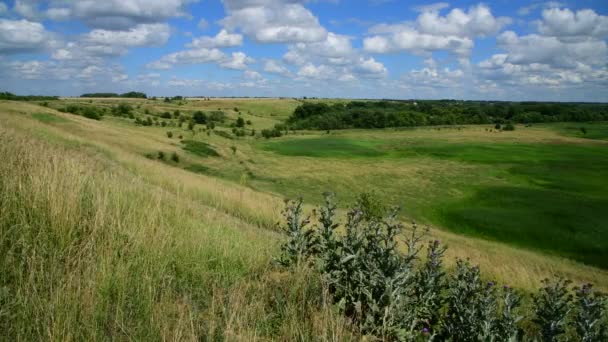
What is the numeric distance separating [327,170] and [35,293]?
5820cm

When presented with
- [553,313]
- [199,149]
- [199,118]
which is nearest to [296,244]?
[553,313]

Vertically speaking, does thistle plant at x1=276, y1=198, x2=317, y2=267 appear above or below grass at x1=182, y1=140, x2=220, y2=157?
above

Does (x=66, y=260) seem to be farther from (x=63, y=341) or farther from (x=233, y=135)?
(x=233, y=135)

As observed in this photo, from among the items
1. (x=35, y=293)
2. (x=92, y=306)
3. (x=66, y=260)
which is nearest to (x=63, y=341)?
(x=92, y=306)

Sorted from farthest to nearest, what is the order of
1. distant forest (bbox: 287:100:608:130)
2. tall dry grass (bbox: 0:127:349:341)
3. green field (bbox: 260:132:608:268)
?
distant forest (bbox: 287:100:608:130), green field (bbox: 260:132:608:268), tall dry grass (bbox: 0:127:349:341)

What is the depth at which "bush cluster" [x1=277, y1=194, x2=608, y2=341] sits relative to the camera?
3.32 m

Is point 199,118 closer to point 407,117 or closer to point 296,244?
point 407,117

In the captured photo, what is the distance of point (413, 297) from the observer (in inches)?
153

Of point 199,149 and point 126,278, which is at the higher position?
point 126,278

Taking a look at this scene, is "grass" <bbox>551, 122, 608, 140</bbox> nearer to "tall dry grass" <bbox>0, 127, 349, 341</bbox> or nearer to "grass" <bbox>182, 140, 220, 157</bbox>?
"grass" <bbox>182, 140, 220, 157</bbox>

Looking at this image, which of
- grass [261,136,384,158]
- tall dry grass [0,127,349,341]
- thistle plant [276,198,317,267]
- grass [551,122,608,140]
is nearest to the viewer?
tall dry grass [0,127,349,341]

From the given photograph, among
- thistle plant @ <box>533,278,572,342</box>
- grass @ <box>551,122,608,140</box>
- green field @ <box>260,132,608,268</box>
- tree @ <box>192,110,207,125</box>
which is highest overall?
tree @ <box>192,110,207,125</box>

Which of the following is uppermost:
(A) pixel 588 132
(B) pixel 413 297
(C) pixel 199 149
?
(B) pixel 413 297

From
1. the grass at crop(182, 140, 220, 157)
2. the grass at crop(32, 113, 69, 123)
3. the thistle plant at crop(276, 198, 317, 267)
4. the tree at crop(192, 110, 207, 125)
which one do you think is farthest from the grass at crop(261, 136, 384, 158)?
the thistle plant at crop(276, 198, 317, 267)
